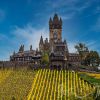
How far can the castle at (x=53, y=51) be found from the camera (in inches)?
4466

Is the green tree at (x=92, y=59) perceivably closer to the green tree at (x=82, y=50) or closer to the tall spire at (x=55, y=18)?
the green tree at (x=82, y=50)

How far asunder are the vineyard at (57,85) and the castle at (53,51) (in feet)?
36.1

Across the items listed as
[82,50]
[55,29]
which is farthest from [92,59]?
[55,29]

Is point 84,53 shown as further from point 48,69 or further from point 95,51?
point 48,69

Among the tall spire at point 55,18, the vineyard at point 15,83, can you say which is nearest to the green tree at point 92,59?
the vineyard at point 15,83

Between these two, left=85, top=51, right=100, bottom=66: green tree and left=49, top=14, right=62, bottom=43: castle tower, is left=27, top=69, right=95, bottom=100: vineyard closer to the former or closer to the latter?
left=85, top=51, right=100, bottom=66: green tree

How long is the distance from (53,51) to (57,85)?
58.2m

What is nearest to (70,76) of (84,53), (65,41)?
(84,53)

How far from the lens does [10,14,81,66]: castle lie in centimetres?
11344

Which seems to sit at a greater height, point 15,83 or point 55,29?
point 55,29

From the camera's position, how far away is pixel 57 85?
3159 inches

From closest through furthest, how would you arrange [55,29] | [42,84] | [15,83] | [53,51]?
[42,84] → [15,83] → [53,51] → [55,29]

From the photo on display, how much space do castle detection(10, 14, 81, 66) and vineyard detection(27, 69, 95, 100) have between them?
11.0 meters

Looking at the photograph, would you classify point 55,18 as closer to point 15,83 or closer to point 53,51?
point 53,51
